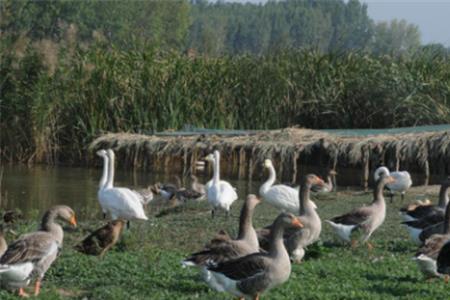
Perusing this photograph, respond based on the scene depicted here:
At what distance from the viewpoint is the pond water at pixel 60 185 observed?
2414cm

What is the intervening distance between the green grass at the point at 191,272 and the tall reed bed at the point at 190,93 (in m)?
16.8

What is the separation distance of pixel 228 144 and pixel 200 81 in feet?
13.8

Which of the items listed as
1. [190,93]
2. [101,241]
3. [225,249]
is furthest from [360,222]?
[190,93]

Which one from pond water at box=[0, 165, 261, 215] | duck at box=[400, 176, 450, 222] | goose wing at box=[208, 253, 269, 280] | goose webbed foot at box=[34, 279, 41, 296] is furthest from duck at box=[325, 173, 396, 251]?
pond water at box=[0, 165, 261, 215]

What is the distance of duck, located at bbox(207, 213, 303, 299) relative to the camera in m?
10.5

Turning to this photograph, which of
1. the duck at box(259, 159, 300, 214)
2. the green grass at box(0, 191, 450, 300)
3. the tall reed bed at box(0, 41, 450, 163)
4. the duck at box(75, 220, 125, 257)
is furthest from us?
the tall reed bed at box(0, 41, 450, 163)

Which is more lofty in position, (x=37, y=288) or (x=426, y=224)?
(x=426, y=224)

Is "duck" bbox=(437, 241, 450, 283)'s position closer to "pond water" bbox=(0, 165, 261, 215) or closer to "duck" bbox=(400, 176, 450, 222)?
"duck" bbox=(400, 176, 450, 222)

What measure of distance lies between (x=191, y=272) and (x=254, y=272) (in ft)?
7.29

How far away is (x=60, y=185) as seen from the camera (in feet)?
92.7

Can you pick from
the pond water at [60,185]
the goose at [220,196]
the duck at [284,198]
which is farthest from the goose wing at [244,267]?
the pond water at [60,185]

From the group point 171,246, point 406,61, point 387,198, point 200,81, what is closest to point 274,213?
point 387,198

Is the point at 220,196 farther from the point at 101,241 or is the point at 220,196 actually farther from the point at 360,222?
the point at 101,241

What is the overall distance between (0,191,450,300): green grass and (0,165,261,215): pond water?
7183 millimetres
